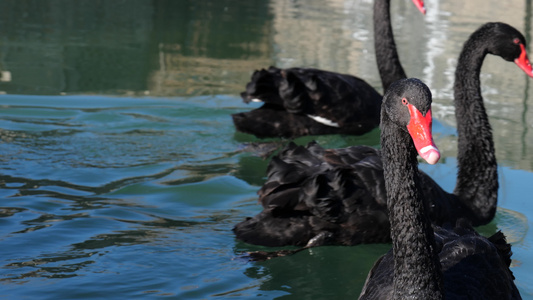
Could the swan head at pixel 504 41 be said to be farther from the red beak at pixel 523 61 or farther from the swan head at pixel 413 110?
the swan head at pixel 413 110

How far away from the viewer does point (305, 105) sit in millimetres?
6746

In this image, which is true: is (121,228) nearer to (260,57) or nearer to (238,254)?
(238,254)

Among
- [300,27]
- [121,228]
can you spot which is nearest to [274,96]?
[121,228]

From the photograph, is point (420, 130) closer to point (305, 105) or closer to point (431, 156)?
point (431, 156)

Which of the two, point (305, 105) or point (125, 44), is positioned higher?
point (125, 44)

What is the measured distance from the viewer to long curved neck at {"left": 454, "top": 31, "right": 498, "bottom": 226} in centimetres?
514

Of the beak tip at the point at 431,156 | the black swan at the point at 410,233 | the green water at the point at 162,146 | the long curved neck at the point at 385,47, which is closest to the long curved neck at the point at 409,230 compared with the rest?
the black swan at the point at 410,233

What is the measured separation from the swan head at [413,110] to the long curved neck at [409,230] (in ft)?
0.31

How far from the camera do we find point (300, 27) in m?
13.2

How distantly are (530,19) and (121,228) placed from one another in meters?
11.1

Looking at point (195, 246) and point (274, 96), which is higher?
point (274, 96)

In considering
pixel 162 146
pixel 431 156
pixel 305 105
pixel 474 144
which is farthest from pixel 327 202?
pixel 162 146

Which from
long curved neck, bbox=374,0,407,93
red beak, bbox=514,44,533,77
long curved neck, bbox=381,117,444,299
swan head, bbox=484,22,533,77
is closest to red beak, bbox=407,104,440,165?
long curved neck, bbox=381,117,444,299

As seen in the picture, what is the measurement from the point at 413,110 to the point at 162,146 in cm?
397
